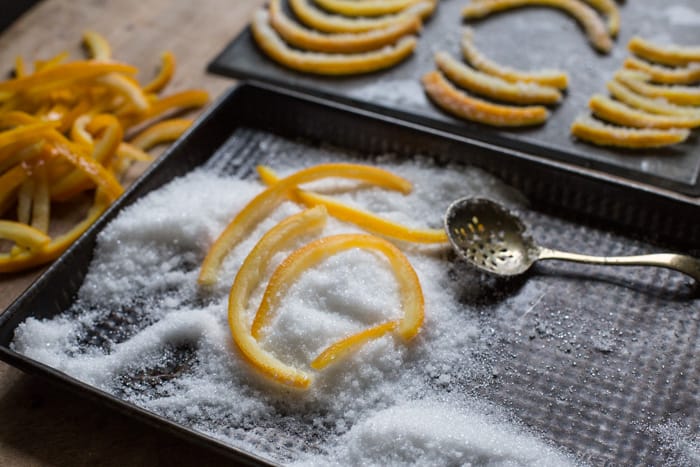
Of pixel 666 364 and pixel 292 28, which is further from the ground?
pixel 292 28

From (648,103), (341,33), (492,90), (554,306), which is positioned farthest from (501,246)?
(341,33)

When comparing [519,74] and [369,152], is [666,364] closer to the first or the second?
[369,152]

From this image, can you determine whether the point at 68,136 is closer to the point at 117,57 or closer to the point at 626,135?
the point at 117,57

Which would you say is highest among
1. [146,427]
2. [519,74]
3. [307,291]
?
[519,74]

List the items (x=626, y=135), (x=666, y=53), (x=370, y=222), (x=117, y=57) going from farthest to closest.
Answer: (x=117, y=57), (x=666, y=53), (x=626, y=135), (x=370, y=222)

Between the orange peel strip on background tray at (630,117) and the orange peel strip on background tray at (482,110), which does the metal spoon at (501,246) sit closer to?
the orange peel strip on background tray at (482,110)

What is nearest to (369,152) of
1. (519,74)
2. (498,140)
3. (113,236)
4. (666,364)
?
(498,140)
